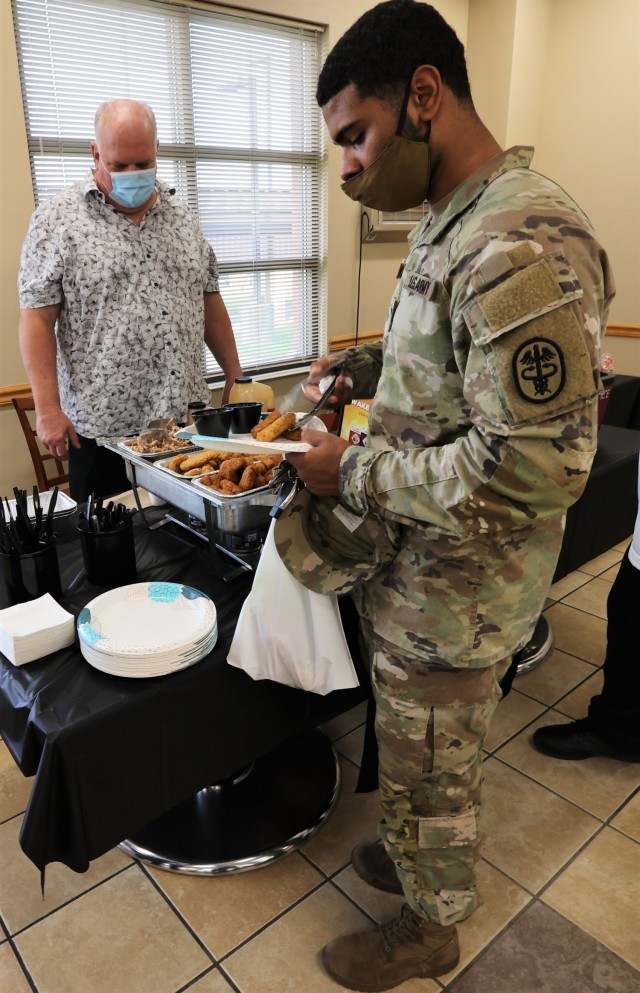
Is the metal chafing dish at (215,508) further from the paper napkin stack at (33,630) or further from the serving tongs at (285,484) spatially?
the paper napkin stack at (33,630)

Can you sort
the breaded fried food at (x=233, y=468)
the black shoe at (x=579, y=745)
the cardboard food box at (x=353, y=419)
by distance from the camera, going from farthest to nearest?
1. the black shoe at (x=579, y=745)
2. the cardboard food box at (x=353, y=419)
3. the breaded fried food at (x=233, y=468)

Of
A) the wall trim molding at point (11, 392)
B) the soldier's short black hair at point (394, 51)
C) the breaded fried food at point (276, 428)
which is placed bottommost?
the wall trim molding at point (11, 392)

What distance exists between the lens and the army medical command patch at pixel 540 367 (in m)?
0.76

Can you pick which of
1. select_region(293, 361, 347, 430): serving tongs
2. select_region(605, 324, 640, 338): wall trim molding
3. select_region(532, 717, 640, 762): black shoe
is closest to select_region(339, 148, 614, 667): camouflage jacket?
select_region(293, 361, 347, 430): serving tongs

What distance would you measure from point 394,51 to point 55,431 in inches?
56.8

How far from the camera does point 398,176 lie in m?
0.93

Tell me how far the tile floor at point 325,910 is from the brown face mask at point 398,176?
1.40 meters

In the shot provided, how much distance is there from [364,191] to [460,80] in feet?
0.61

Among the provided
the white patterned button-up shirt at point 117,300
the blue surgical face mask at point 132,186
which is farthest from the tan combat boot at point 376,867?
the blue surgical face mask at point 132,186

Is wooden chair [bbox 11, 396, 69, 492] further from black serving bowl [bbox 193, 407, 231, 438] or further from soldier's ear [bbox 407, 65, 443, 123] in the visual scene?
soldier's ear [bbox 407, 65, 443, 123]

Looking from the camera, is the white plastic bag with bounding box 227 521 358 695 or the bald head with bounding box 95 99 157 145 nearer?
the white plastic bag with bounding box 227 521 358 695

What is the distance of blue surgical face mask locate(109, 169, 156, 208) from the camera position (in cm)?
192

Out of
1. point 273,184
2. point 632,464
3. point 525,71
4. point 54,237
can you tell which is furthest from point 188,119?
point 632,464

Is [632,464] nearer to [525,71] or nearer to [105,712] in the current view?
[105,712]
